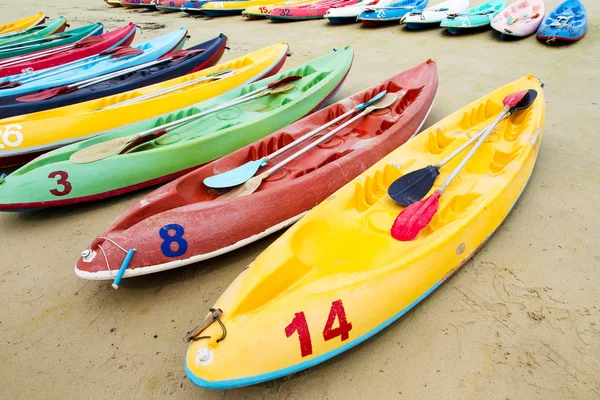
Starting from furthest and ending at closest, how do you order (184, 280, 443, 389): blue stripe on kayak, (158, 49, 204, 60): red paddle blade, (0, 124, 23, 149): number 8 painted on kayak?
(158, 49, 204, 60): red paddle blade
(0, 124, 23, 149): number 8 painted on kayak
(184, 280, 443, 389): blue stripe on kayak

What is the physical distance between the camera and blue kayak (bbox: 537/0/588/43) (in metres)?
6.63

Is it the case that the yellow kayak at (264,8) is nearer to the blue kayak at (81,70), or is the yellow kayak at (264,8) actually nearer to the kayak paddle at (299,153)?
the blue kayak at (81,70)

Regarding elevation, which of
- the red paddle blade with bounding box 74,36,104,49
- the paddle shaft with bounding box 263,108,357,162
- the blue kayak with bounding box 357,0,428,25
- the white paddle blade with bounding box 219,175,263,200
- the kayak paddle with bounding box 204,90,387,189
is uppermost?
the blue kayak with bounding box 357,0,428,25

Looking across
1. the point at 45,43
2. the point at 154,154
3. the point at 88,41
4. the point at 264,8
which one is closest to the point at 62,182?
the point at 154,154

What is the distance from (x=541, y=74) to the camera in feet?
19.1

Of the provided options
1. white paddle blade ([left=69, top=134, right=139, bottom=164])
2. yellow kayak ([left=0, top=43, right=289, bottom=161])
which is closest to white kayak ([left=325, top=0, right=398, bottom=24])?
yellow kayak ([left=0, top=43, right=289, bottom=161])

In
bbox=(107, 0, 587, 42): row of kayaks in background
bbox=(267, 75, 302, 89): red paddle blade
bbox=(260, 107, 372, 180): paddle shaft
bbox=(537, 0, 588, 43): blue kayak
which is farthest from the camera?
bbox=(107, 0, 587, 42): row of kayaks in background

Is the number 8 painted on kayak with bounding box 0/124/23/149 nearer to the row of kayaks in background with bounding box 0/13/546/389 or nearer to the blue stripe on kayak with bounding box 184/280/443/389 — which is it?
the row of kayaks in background with bounding box 0/13/546/389

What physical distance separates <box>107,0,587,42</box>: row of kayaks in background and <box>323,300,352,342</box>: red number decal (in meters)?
6.81

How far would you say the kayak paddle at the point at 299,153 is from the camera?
121 inches

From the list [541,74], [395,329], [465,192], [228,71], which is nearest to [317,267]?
[395,329]

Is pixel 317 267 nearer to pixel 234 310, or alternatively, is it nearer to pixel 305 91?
pixel 234 310

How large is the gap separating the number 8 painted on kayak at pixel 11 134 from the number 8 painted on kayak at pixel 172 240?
2.44m

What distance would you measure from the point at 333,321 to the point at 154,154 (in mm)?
2343
